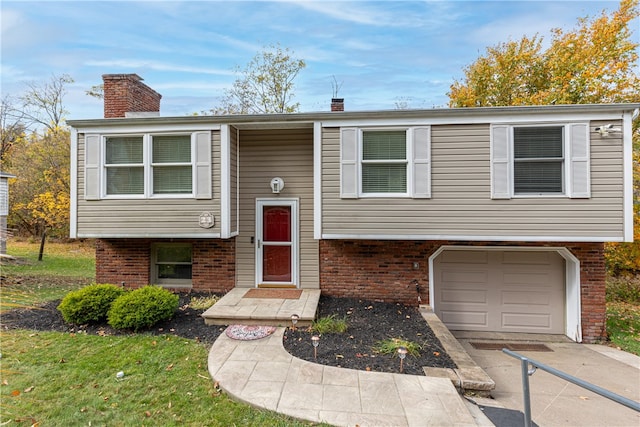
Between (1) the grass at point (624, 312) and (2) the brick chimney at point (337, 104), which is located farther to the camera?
(2) the brick chimney at point (337, 104)

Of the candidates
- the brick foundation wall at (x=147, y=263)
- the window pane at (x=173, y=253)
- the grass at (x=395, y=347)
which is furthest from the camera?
the window pane at (x=173, y=253)

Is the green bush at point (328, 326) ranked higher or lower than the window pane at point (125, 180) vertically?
lower

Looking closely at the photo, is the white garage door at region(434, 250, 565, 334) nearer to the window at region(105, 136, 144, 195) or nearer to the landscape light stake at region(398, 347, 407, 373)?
the landscape light stake at region(398, 347, 407, 373)

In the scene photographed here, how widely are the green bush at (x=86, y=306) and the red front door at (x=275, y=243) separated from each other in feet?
9.68

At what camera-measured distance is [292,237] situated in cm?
718

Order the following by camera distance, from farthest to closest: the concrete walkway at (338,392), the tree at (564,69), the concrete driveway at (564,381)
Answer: the tree at (564,69)
the concrete driveway at (564,381)
the concrete walkway at (338,392)

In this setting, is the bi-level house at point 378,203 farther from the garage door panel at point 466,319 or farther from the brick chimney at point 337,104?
the brick chimney at point 337,104

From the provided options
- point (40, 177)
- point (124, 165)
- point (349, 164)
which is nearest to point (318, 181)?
point (349, 164)

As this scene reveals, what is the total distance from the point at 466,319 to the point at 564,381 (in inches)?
102

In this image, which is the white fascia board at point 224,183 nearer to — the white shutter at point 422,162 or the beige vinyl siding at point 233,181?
the beige vinyl siding at point 233,181

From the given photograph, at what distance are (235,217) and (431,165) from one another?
4.30 metres

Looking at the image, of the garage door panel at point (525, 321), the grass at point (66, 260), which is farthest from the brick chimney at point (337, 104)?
the grass at point (66, 260)

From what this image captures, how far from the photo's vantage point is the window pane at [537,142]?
5895 millimetres

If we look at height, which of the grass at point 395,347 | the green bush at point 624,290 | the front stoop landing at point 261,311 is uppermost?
the front stoop landing at point 261,311
